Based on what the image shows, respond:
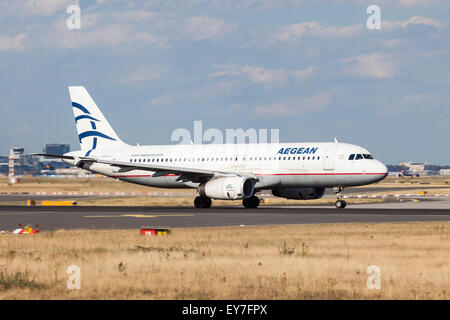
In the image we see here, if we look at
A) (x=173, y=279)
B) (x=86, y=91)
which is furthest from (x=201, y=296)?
(x=86, y=91)

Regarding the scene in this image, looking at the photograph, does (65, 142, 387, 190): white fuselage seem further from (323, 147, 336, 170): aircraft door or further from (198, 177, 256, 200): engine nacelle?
(198, 177, 256, 200): engine nacelle

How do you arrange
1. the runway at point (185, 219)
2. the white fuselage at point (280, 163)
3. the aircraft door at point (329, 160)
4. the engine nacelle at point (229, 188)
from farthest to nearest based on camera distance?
the aircraft door at point (329, 160), the white fuselage at point (280, 163), the engine nacelle at point (229, 188), the runway at point (185, 219)

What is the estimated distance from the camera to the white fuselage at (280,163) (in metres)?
47.6

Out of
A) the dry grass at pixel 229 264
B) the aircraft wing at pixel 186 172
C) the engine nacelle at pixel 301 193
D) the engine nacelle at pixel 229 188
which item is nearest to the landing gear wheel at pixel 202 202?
the aircraft wing at pixel 186 172

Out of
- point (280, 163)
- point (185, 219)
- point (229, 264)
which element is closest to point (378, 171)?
point (280, 163)

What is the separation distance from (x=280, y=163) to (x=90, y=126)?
17723 millimetres

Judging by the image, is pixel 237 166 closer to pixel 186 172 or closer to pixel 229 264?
pixel 186 172

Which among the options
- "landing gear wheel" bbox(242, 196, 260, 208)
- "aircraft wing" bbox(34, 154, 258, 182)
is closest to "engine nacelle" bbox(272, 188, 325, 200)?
"landing gear wheel" bbox(242, 196, 260, 208)

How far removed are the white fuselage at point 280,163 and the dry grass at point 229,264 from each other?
18.2 metres

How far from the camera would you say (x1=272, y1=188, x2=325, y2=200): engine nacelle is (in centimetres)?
5144

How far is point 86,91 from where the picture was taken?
196 feet

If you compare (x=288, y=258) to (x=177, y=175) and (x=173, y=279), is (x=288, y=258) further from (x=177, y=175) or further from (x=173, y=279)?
(x=177, y=175)

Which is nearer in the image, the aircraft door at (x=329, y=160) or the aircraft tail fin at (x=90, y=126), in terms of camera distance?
the aircraft door at (x=329, y=160)

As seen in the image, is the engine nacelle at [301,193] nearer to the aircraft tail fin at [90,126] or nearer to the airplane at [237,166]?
the airplane at [237,166]
